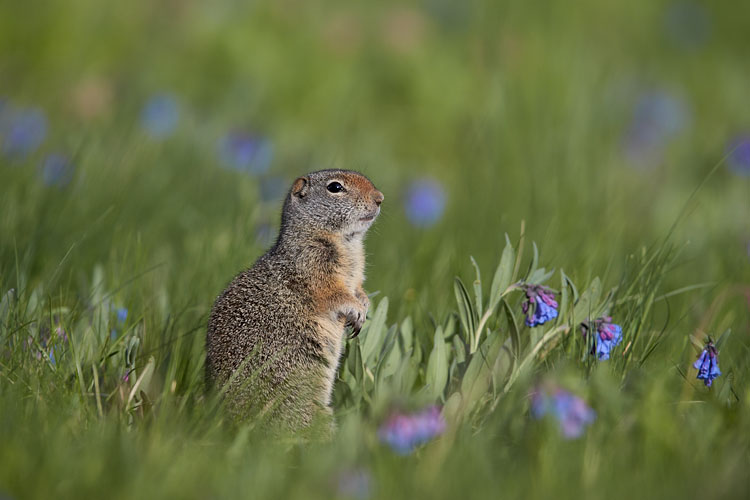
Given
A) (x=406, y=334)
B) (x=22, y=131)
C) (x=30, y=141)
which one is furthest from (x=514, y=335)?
(x=22, y=131)

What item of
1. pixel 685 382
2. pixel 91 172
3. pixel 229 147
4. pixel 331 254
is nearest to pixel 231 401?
pixel 331 254

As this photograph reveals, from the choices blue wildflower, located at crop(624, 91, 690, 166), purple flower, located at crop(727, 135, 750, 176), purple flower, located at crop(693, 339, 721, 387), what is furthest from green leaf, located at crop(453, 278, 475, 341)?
blue wildflower, located at crop(624, 91, 690, 166)

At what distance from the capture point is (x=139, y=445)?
8.97 feet

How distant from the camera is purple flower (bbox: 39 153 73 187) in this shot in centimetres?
468

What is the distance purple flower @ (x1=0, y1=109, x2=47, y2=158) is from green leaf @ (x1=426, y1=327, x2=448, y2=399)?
9.38 ft

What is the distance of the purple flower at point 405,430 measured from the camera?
272 cm

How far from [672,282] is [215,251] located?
244cm

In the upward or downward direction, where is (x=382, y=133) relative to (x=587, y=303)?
upward

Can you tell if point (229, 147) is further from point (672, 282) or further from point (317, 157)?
point (672, 282)

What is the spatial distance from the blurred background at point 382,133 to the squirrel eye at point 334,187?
61cm

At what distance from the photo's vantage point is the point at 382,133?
748 centimetres

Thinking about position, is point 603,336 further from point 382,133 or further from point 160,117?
point 382,133

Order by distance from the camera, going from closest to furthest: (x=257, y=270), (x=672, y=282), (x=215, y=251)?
(x=257, y=270) < (x=215, y=251) < (x=672, y=282)

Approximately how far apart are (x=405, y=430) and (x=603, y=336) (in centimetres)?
91
